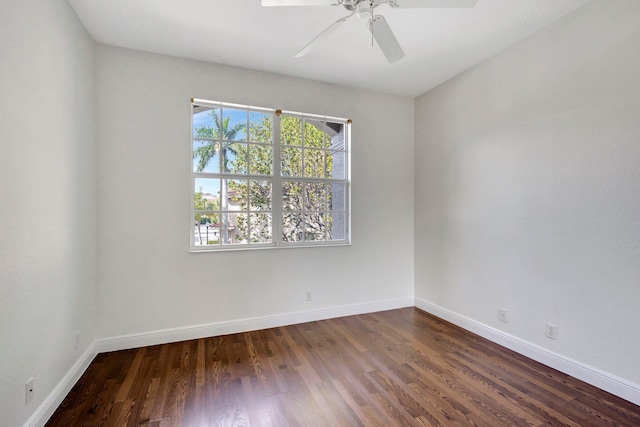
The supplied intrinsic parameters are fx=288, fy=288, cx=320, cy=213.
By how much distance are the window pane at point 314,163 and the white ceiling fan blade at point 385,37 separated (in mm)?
1512

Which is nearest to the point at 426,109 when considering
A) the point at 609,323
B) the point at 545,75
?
the point at 545,75

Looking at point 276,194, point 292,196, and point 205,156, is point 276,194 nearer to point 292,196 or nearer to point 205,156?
point 292,196

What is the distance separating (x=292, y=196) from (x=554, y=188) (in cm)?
238

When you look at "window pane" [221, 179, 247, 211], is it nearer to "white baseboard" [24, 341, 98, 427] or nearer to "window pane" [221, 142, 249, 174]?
"window pane" [221, 142, 249, 174]

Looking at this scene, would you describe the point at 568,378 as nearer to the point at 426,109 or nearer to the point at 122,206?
the point at 426,109

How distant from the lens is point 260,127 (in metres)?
3.12

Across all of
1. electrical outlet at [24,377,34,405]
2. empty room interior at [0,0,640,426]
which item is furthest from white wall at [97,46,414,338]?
electrical outlet at [24,377,34,405]

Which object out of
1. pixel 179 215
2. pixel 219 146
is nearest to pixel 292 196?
pixel 219 146

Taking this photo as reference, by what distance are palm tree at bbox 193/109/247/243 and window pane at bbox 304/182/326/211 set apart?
0.88m

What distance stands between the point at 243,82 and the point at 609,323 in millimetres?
3625

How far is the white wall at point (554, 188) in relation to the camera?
1.90m

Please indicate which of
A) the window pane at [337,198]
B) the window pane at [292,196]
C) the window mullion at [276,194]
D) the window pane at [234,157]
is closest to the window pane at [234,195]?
the window pane at [234,157]

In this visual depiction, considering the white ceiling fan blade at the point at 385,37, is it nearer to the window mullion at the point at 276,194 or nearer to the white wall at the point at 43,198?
the window mullion at the point at 276,194

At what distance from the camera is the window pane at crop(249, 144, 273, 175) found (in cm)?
308
